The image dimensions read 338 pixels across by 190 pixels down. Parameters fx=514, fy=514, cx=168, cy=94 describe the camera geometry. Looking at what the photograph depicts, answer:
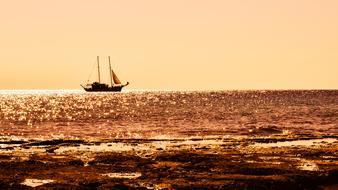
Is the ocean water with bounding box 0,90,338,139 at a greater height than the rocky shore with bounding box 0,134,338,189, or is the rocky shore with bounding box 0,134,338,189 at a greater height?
the rocky shore with bounding box 0,134,338,189

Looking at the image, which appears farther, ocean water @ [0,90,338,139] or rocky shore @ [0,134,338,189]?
ocean water @ [0,90,338,139]

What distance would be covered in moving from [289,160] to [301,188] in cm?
632

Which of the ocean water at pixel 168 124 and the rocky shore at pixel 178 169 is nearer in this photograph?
the rocky shore at pixel 178 169

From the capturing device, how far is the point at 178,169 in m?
22.2

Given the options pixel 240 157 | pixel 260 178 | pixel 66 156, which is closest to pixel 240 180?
pixel 260 178

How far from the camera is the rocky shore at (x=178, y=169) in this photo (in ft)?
62.3

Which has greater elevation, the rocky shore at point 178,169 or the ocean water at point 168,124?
the rocky shore at point 178,169

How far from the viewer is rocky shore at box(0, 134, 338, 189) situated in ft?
62.3

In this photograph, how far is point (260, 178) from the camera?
782 inches

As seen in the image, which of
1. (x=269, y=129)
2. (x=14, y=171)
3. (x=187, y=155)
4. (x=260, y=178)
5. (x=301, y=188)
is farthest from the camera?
(x=269, y=129)

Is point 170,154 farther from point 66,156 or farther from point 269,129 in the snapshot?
point 269,129

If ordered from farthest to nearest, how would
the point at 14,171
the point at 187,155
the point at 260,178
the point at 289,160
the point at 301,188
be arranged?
1. the point at 187,155
2. the point at 289,160
3. the point at 14,171
4. the point at 260,178
5. the point at 301,188

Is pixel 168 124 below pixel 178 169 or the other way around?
below

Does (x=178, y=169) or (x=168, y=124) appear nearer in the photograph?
(x=178, y=169)
